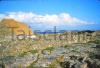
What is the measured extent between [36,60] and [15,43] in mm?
508

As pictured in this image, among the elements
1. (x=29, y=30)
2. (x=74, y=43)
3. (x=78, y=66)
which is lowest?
(x=78, y=66)

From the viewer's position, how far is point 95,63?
3746 millimetres

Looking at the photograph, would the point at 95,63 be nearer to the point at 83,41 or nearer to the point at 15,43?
the point at 83,41

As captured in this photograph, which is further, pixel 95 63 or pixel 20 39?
pixel 20 39

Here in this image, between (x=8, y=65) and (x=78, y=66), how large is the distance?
119cm

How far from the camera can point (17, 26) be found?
4051 millimetres

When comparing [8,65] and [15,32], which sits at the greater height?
[15,32]

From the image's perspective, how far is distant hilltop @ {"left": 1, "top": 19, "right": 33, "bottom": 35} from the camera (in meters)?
4.02

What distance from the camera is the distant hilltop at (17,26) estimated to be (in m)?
4.02

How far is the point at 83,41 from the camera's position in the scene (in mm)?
4082

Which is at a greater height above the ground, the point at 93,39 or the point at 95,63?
the point at 93,39

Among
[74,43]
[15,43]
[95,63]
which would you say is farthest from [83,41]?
[15,43]

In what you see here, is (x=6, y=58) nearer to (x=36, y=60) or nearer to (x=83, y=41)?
(x=36, y=60)

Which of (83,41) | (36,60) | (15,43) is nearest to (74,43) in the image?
(83,41)
